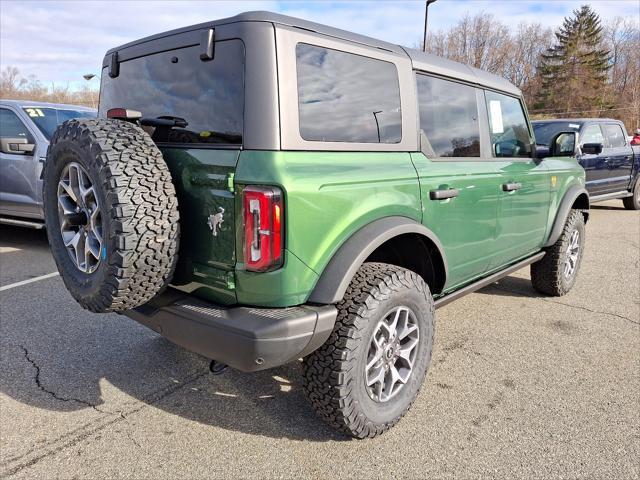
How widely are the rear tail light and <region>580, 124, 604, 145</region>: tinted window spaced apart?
26.7 ft

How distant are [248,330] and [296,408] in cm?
97

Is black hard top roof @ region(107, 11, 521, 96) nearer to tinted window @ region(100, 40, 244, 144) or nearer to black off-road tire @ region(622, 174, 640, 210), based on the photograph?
tinted window @ region(100, 40, 244, 144)

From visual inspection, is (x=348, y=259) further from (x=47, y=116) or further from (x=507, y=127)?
(x=47, y=116)

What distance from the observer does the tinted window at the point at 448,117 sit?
291cm

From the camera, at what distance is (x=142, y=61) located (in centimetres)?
263

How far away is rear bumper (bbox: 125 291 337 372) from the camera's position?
200 centimetres

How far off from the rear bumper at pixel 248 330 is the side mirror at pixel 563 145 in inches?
111

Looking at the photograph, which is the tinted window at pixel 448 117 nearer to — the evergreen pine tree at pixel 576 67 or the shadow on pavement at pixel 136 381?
the shadow on pavement at pixel 136 381

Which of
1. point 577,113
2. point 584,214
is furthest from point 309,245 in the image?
point 577,113

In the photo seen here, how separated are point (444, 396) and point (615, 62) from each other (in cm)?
5996

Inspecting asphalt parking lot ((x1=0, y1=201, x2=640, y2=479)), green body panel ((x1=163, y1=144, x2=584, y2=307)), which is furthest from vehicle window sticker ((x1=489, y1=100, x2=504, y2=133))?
asphalt parking lot ((x1=0, y1=201, x2=640, y2=479))

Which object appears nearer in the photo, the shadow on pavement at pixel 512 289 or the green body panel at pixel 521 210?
the green body panel at pixel 521 210

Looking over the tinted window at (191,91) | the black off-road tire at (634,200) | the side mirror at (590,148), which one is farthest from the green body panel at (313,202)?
the black off-road tire at (634,200)

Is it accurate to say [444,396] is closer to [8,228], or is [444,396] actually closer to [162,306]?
[162,306]
